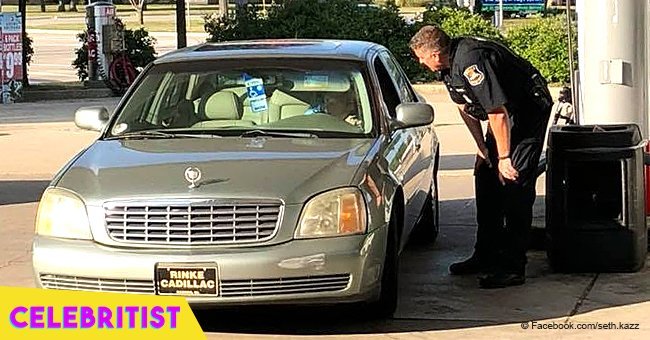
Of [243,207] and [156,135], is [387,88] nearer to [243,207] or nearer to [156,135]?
[156,135]

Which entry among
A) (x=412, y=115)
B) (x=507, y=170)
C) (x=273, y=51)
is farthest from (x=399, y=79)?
(x=507, y=170)

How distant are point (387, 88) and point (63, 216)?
2.55 metres

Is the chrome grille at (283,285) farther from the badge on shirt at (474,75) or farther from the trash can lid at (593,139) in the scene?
the trash can lid at (593,139)

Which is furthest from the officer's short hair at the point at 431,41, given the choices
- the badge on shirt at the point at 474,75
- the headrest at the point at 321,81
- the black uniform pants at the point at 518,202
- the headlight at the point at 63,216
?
the headlight at the point at 63,216

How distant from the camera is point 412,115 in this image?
7.29 m

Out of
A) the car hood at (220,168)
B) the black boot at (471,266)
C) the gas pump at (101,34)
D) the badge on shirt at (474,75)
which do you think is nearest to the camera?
the car hood at (220,168)

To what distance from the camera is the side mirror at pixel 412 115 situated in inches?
287

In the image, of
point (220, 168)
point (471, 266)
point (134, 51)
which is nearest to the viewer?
point (220, 168)

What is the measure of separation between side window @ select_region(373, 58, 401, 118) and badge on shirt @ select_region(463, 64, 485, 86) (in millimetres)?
599

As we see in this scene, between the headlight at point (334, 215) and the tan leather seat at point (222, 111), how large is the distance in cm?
133

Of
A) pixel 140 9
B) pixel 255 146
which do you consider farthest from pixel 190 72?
pixel 140 9

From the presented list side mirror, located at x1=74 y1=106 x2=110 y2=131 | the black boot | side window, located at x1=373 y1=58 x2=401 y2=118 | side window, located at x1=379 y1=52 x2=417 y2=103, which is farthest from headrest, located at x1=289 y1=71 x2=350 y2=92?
the black boot

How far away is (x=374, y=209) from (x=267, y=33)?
18.1 metres

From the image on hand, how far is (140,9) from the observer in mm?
51719
